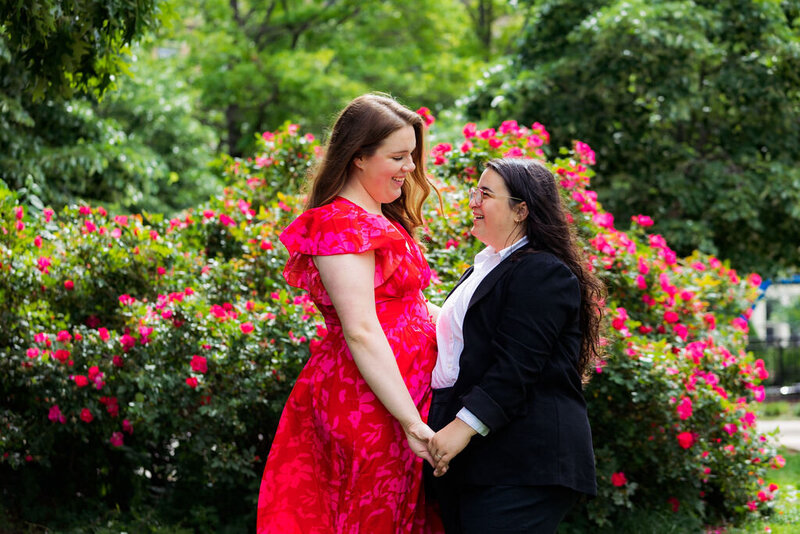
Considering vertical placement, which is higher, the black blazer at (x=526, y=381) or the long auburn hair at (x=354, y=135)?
the long auburn hair at (x=354, y=135)

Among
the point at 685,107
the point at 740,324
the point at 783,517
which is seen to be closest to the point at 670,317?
the point at 740,324

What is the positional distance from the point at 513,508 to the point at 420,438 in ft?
1.09

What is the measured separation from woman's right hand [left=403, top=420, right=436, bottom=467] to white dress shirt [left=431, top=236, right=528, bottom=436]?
0.60ft

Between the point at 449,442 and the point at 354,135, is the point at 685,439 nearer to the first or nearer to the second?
the point at 449,442

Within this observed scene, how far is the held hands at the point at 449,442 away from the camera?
2459 millimetres

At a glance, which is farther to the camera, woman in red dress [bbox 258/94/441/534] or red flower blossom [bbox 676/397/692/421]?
red flower blossom [bbox 676/397/692/421]

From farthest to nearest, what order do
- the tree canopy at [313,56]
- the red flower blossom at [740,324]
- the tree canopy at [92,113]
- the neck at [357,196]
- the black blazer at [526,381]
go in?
the tree canopy at [313,56], the red flower blossom at [740,324], the tree canopy at [92,113], the neck at [357,196], the black blazer at [526,381]

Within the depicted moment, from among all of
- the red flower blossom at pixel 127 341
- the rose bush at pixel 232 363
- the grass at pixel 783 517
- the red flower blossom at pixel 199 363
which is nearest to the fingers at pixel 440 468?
the rose bush at pixel 232 363

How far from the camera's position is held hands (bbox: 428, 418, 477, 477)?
8.07 ft

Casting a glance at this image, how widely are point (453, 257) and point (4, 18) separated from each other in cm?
247

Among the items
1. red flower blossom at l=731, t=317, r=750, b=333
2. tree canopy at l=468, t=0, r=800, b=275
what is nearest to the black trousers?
red flower blossom at l=731, t=317, r=750, b=333

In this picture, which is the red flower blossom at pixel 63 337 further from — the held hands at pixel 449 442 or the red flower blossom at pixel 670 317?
the red flower blossom at pixel 670 317

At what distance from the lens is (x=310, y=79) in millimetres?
16656

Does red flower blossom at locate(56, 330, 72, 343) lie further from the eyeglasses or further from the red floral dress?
the eyeglasses
